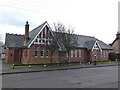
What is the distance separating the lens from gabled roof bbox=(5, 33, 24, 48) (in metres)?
29.4

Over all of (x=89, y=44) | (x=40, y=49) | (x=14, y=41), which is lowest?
(x=40, y=49)

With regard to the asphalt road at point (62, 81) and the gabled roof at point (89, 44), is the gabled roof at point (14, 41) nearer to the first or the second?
the gabled roof at point (89, 44)

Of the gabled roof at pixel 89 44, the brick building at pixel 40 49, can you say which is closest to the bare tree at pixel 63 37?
the brick building at pixel 40 49

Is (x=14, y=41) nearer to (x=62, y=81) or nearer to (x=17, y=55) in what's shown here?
(x=17, y=55)

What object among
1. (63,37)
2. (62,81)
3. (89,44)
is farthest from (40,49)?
(62,81)

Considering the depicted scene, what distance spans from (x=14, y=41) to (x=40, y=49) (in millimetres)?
9141

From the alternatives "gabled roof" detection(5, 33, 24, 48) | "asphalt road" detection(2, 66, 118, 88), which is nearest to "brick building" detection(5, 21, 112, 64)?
"gabled roof" detection(5, 33, 24, 48)

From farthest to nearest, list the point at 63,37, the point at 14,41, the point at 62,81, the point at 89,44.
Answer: the point at 89,44 < the point at 14,41 < the point at 63,37 < the point at 62,81

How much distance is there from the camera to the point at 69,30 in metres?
24.9

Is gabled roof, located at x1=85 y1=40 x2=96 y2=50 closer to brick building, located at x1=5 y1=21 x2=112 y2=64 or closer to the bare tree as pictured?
brick building, located at x1=5 y1=21 x2=112 y2=64

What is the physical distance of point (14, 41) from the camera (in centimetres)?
3075

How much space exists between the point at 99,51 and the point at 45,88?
91.5 ft

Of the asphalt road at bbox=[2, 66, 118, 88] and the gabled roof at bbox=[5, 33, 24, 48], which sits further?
the gabled roof at bbox=[5, 33, 24, 48]

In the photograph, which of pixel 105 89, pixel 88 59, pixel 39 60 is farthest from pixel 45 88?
pixel 88 59
